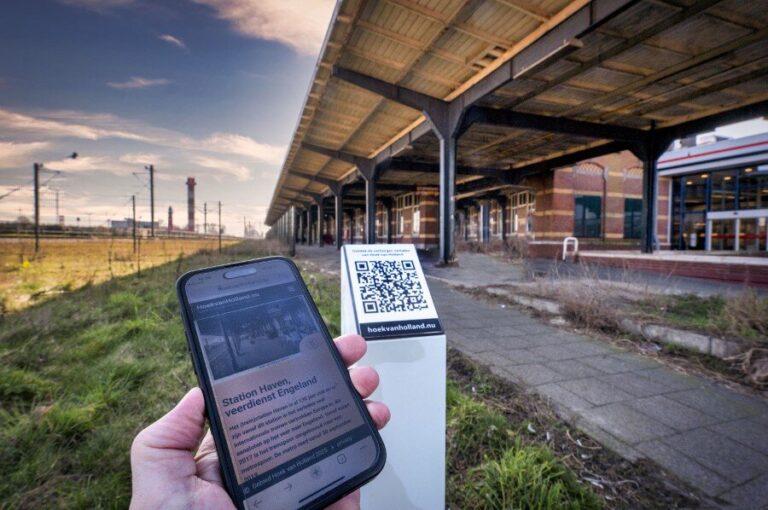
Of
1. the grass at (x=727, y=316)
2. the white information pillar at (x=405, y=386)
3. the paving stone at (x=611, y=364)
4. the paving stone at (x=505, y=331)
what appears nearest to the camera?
the white information pillar at (x=405, y=386)

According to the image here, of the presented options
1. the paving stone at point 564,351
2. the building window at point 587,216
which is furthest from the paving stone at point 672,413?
A: the building window at point 587,216

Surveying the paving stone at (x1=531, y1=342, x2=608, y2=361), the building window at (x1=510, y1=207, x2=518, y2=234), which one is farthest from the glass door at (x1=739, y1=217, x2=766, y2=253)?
the paving stone at (x1=531, y1=342, x2=608, y2=361)

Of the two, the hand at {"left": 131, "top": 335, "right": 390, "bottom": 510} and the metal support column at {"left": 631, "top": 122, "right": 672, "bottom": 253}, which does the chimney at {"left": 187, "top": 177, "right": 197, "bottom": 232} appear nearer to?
the metal support column at {"left": 631, "top": 122, "right": 672, "bottom": 253}

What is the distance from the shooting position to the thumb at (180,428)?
1.04 meters

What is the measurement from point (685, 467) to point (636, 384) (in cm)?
127

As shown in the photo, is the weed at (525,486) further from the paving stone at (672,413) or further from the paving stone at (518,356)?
the paving stone at (518,356)

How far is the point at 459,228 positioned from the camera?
31.5 m

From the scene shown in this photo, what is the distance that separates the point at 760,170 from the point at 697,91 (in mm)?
13569

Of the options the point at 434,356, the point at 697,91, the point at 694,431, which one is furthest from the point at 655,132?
the point at 434,356

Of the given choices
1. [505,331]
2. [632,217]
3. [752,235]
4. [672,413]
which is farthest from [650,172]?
[672,413]

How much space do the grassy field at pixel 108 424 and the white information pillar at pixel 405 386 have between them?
384 millimetres

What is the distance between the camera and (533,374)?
3.36m

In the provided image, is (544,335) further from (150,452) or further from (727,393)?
(150,452)

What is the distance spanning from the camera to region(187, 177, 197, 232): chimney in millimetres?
90938
